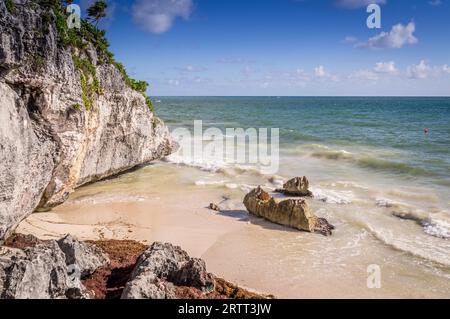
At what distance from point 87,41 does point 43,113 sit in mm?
4737

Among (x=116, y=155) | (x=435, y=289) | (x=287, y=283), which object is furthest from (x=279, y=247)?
(x=116, y=155)

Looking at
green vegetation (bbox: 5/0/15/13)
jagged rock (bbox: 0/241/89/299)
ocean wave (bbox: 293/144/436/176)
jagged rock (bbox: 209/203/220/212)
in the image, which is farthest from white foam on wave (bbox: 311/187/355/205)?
green vegetation (bbox: 5/0/15/13)

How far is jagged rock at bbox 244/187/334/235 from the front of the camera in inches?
541

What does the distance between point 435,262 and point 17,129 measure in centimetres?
1242

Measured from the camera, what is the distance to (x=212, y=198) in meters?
17.8

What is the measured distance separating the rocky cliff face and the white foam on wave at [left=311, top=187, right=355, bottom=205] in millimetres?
10110

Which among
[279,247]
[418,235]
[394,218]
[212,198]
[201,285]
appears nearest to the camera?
[201,285]

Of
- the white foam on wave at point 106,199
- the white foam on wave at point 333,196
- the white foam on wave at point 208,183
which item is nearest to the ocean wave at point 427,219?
the white foam on wave at point 333,196

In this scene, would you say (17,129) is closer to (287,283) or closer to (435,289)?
(287,283)

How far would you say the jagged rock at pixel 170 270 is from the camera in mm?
7636

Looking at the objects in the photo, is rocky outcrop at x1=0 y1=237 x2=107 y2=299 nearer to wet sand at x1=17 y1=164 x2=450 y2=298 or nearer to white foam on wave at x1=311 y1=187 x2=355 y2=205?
wet sand at x1=17 y1=164 x2=450 y2=298

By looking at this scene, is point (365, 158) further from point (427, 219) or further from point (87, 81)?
point (87, 81)

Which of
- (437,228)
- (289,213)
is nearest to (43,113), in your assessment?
(289,213)
